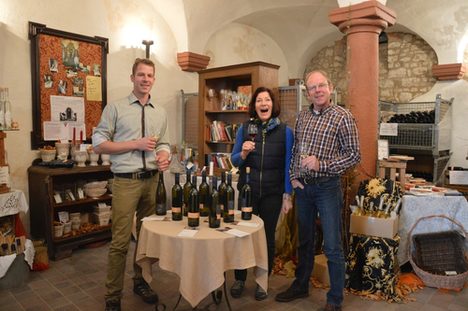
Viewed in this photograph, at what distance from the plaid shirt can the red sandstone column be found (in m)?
1.15

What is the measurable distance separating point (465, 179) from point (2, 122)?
4.61 meters

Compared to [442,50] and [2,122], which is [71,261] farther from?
[442,50]

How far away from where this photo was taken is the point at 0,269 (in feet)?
10.4

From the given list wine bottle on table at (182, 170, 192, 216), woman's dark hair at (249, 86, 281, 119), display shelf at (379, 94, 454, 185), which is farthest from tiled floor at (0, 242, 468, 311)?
display shelf at (379, 94, 454, 185)

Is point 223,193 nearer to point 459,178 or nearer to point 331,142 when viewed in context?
point 331,142

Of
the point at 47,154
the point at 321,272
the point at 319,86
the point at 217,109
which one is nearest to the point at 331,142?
the point at 319,86

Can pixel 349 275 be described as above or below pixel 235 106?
below

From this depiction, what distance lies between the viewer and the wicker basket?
342cm

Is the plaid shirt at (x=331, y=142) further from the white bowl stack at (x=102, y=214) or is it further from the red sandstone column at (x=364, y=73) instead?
the white bowl stack at (x=102, y=214)

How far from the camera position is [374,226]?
3.22 metres

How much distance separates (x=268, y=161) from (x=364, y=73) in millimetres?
1563

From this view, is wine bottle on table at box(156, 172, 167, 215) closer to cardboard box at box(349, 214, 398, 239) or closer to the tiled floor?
the tiled floor

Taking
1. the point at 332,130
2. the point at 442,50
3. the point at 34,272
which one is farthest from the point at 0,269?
the point at 442,50

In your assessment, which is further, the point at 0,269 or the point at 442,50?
the point at 442,50
